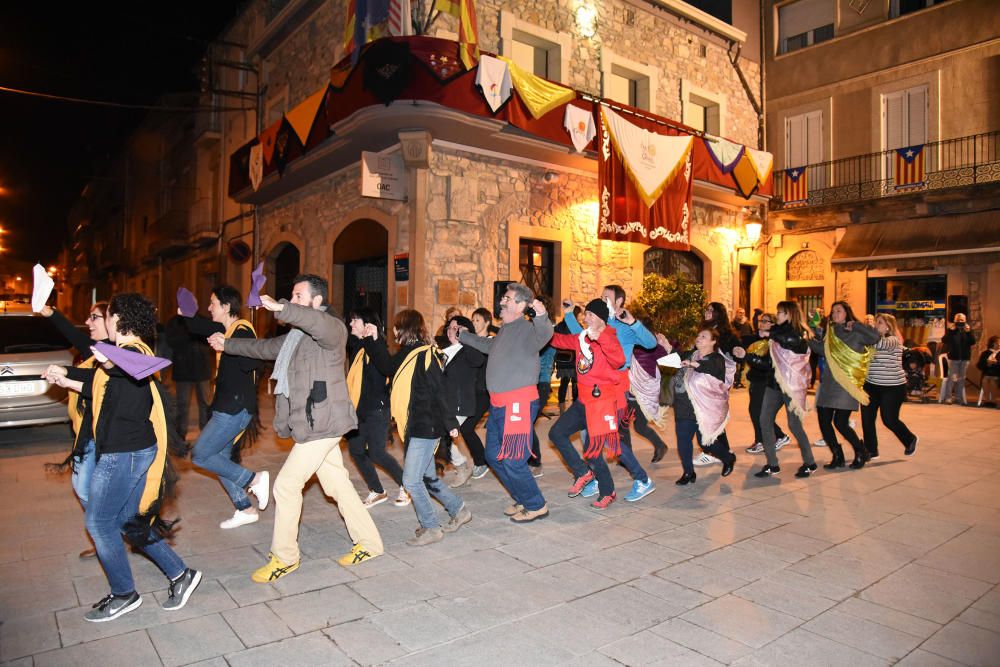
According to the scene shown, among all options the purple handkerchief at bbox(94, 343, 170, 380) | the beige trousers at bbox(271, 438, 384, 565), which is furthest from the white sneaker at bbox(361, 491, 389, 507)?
the purple handkerchief at bbox(94, 343, 170, 380)

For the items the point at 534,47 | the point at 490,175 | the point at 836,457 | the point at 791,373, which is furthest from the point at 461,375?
the point at 534,47

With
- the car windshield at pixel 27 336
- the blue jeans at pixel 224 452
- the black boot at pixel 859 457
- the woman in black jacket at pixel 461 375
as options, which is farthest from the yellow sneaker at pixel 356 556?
the car windshield at pixel 27 336

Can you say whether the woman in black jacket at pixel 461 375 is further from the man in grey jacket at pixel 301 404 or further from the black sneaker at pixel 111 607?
the black sneaker at pixel 111 607

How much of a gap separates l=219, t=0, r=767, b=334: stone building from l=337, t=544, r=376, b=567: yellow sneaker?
716 centimetres

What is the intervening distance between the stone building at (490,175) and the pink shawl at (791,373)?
6039 mm

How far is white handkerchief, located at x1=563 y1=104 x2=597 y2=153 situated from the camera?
1159cm

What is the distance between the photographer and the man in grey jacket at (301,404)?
3.93 m

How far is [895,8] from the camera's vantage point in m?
16.9

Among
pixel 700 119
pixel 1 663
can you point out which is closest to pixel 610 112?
pixel 700 119

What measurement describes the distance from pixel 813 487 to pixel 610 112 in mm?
8324

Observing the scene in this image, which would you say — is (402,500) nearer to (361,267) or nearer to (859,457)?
(859,457)

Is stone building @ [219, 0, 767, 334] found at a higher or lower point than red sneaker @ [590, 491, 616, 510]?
higher

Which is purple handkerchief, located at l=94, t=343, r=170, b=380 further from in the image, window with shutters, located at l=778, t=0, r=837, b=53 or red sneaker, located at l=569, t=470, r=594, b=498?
window with shutters, located at l=778, t=0, r=837, b=53

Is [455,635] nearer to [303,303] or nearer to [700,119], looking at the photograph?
[303,303]
